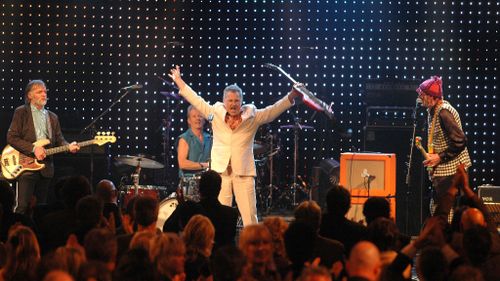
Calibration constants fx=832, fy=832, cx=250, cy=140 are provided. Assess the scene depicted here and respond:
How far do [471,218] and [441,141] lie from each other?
3547 millimetres

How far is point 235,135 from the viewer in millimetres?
9547

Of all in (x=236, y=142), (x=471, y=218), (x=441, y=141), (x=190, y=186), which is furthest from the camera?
(x=190, y=186)

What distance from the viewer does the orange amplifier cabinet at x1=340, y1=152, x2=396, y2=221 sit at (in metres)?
10.1

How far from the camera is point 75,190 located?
6516 millimetres

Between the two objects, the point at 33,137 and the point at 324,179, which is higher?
the point at 33,137

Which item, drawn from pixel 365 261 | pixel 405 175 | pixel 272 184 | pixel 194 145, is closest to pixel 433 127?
pixel 405 175

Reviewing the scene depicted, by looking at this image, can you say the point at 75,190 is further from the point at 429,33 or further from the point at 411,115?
the point at 429,33

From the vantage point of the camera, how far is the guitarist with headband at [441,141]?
9047mm

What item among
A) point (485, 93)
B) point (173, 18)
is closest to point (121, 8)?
point (173, 18)

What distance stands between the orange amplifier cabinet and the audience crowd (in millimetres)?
3317

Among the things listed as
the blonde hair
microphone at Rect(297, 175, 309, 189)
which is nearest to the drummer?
microphone at Rect(297, 175, 309, 189)

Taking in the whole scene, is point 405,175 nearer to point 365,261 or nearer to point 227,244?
point 227,244

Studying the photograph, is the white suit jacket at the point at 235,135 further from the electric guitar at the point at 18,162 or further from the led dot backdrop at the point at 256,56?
the led dot backdrop at the point at 256,56

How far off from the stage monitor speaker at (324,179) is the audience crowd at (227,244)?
4.47 meters
